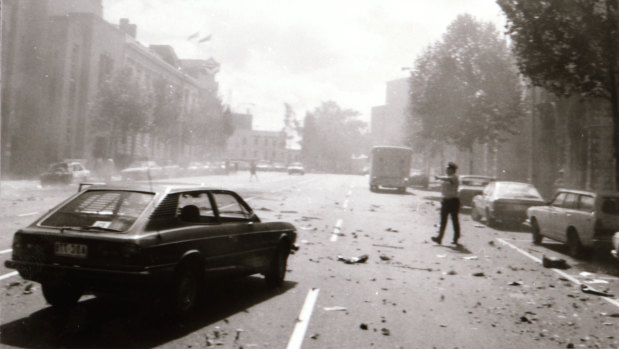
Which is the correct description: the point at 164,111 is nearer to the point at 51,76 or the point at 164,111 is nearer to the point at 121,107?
the point at 121,107

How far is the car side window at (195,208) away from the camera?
5.80 metres

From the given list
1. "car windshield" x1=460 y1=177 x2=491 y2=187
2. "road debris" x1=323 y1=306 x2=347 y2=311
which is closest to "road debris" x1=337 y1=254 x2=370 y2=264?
"road debris" x1=323 y1=306 x2=347 y2=311

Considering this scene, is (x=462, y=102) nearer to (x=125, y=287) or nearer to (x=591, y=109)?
(x=591, y=109)

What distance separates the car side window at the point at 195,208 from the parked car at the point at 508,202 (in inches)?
485

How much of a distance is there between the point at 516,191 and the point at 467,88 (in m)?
17.7

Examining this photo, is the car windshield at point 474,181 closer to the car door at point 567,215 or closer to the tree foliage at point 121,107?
the car door at point 567,215

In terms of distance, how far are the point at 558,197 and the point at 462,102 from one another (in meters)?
21.5

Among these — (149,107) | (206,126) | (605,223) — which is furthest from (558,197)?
(206,126)

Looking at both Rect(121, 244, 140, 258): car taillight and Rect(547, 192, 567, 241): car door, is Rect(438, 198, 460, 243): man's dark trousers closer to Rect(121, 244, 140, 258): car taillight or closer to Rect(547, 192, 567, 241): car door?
Rect(547, 192, 567, 241): car door

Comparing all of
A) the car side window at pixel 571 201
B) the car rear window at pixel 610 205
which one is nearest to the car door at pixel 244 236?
the car rear window at pixel 610 205

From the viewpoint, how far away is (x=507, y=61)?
3525cm

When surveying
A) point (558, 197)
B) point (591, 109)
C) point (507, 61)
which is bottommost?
point (558, 197)

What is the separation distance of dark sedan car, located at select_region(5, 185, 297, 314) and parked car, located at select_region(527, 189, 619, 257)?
751 cm

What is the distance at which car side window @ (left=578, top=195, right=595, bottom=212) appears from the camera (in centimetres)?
1095
